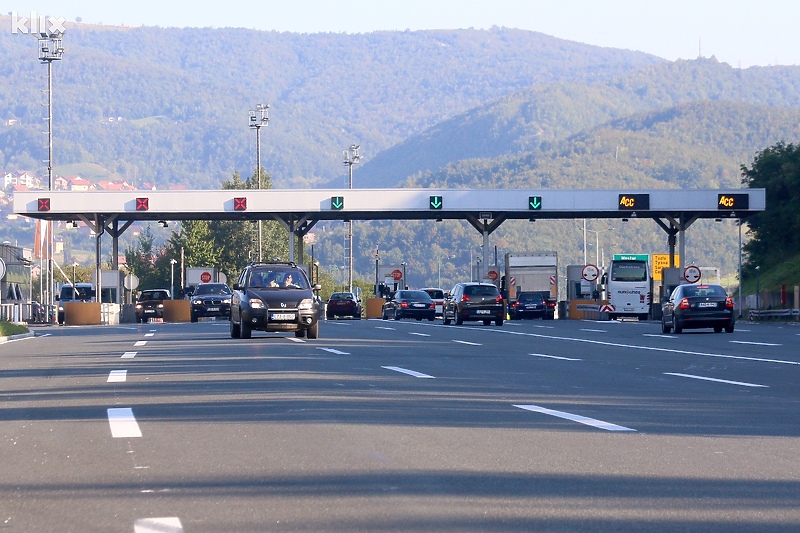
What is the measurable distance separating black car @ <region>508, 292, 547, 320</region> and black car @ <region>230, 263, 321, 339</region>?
1430 inches

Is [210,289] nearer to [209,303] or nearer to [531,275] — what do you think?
[209,303]

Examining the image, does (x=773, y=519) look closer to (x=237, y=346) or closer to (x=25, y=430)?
(x=25, y=430)

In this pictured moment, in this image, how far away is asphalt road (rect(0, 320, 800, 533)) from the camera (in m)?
6.74

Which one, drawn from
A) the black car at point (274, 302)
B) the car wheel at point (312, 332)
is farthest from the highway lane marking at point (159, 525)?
the car wheel at point (312, 332)

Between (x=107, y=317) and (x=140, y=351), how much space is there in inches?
1471

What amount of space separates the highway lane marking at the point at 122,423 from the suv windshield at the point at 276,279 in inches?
669

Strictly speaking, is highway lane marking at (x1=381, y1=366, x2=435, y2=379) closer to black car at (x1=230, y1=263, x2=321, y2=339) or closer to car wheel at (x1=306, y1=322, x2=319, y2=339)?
black car at (x1=230, y1=263, x2=321, y2=339)

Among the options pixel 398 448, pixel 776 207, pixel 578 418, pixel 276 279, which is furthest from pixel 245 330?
pixel 776 207

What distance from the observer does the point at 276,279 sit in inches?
1162

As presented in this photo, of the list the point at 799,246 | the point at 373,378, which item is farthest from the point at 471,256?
the point at 373,378

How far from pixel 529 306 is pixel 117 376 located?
4947cm

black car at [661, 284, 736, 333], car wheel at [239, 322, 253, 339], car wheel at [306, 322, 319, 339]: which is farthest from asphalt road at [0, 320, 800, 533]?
black car at [661, 284, 736, 333]

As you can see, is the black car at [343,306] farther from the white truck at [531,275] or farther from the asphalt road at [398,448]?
the asphalt road at [398,448]

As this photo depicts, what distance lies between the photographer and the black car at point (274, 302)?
2841cm
